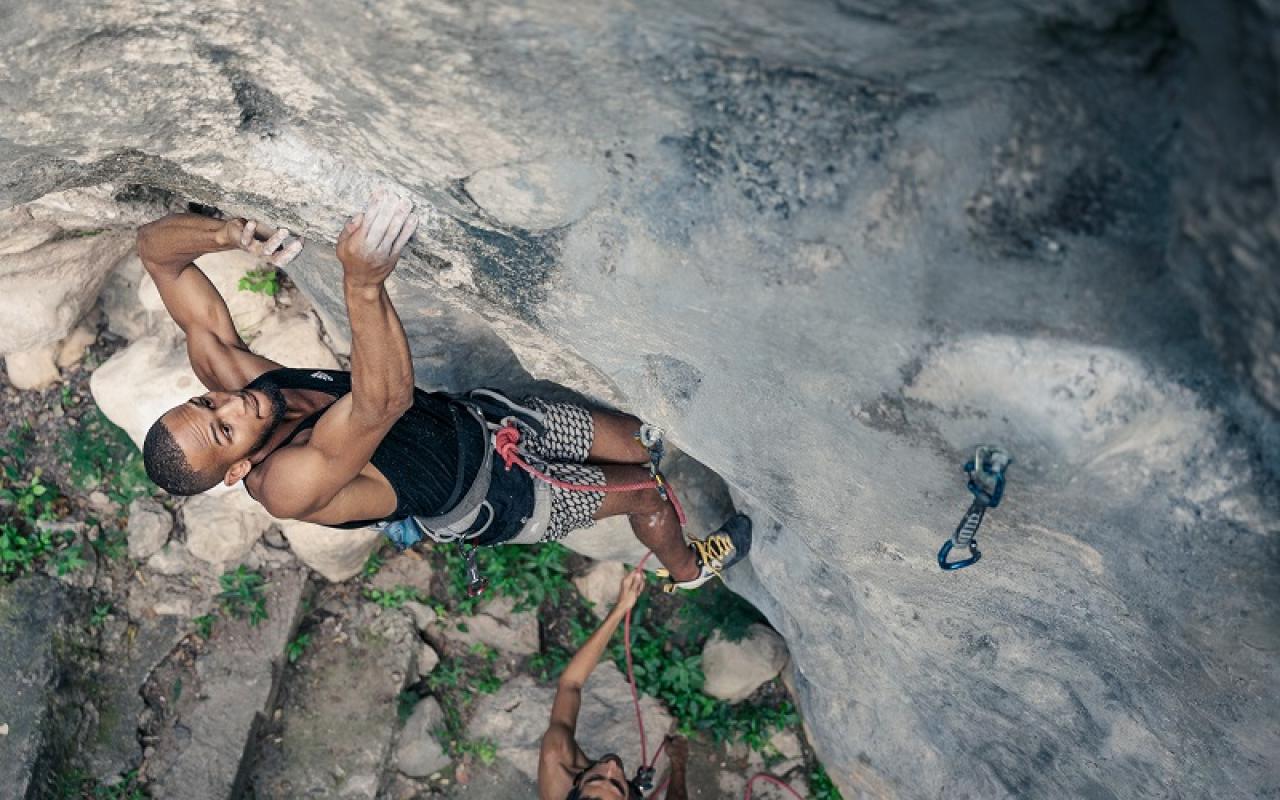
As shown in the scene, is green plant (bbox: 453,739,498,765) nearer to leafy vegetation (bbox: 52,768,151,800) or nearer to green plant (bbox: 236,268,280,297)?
leafy vegetation (bbox: 52,768,151,800)

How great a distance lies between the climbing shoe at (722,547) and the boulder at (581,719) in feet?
3.43

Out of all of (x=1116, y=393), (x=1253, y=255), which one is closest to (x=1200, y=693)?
(x=1116, y=393)

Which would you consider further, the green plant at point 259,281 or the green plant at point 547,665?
the green plant at point 547,665

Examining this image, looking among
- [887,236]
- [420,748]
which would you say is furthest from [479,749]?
[887,236]

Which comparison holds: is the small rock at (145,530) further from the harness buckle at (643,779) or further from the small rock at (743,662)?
the small rock at (743,662)

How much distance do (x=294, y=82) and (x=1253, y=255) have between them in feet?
7.55

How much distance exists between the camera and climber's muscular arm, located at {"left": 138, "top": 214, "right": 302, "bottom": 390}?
3418 millimetres

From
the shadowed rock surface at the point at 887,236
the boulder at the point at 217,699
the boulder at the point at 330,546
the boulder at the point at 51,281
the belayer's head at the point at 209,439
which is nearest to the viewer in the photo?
the shadowed rock surface at the point at 887,236

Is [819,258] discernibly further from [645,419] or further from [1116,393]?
[645,419]

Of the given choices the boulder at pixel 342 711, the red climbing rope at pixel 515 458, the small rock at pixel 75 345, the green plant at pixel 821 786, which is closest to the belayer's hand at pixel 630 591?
the red climbing rope at pixel 515 458

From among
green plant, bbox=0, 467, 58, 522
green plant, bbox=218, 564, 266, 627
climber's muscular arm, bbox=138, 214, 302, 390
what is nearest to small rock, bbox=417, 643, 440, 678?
green plant, bbox=218, 564, 266, 627

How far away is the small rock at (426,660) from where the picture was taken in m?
Result: 5.45

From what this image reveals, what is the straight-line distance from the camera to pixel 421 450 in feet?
11.3

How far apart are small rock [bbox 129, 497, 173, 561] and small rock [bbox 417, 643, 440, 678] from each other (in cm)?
150
